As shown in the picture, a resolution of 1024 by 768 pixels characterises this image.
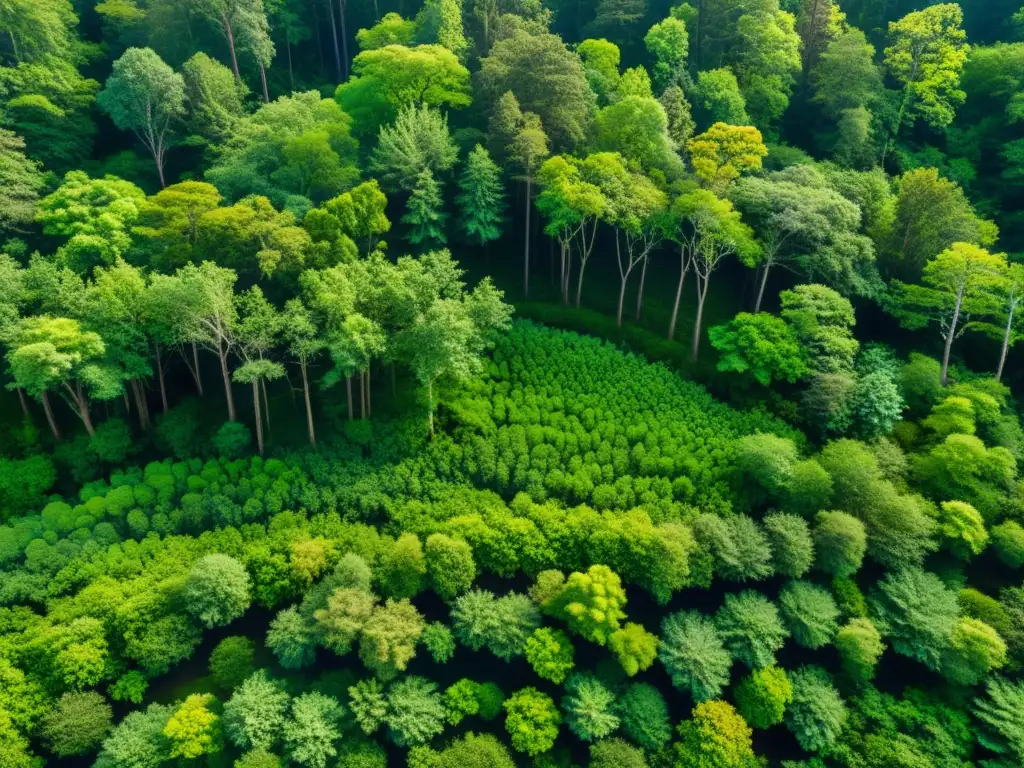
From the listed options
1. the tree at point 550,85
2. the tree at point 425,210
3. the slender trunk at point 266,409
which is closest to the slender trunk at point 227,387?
the slender trunk at point 266,409

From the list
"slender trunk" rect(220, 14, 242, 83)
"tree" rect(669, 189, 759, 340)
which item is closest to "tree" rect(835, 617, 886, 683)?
"tree" rect(669, 189, 759, 340)

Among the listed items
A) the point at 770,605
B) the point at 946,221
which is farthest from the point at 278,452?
the point at 946,221

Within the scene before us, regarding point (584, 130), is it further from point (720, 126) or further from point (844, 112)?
point (844, 112)

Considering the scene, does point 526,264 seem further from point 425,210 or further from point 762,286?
point 762,286

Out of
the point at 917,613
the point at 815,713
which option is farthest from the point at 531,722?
the point at 917,613

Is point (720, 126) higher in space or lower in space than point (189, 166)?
higher

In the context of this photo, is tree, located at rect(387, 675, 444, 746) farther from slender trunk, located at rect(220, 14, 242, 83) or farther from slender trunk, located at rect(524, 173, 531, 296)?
slender trunk, located at rect(220, 14, 242, 83)

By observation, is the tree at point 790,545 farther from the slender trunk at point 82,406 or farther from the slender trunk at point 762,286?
the slender trunk at point 82,406
